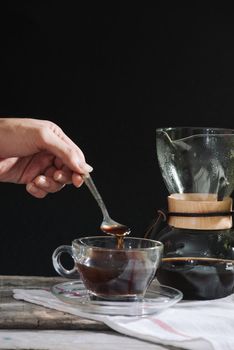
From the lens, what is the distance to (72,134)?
1.92 meters

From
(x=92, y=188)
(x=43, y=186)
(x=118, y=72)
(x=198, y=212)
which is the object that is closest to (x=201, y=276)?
(x=198, y=212)

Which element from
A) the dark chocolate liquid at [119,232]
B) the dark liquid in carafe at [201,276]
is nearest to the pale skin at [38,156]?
the dark chocolate liquid at [119,232]

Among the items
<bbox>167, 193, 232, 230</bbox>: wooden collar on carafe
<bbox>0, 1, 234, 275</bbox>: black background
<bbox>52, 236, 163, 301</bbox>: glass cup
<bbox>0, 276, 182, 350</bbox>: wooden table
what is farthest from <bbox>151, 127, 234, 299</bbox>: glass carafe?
<bbox>0, 1, 234, 275</bbox>: black background

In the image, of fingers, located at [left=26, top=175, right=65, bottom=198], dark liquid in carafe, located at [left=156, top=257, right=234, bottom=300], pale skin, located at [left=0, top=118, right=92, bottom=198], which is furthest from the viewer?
fingers, located at [left=26, top=175, right=65, bottom=198]

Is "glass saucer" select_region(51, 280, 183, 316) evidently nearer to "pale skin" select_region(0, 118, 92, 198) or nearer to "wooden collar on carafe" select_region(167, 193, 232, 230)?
"wooden collar on carafe" select_region(167, 193, 232, 230)

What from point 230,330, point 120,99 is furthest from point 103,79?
point 230,330

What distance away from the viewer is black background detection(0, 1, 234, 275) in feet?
6.22

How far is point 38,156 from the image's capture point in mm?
1237

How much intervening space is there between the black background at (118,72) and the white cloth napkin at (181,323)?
3.38ft

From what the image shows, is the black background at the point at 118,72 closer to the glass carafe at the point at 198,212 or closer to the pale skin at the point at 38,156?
the pale skin at the point at 38,156

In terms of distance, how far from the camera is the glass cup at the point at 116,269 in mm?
841

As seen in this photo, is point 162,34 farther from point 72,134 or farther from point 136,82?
point 72,134

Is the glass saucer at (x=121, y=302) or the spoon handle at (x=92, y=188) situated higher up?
the spoon handle at (x=92, y=188)

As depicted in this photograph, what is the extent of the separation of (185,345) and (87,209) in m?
1.25
